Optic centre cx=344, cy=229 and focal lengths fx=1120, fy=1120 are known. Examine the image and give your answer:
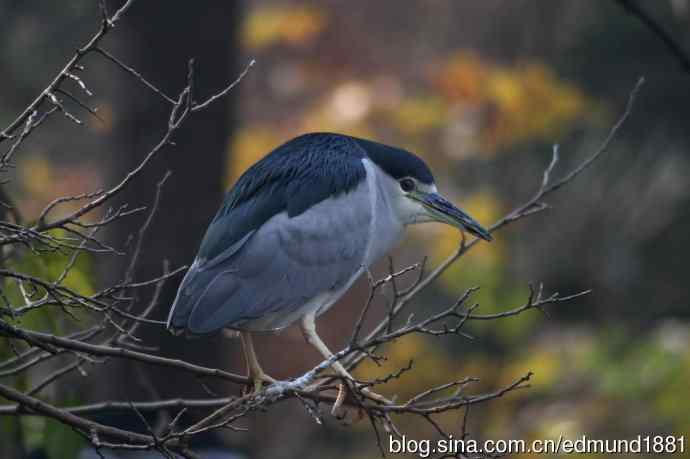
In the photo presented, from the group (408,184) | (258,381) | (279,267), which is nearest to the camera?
(258,381)

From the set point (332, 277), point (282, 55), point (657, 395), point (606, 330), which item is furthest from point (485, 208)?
point (332, 277)

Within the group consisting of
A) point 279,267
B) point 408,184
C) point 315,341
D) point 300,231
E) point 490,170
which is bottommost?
point 315,341

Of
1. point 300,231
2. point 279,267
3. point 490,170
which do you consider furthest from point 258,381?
point 490,170

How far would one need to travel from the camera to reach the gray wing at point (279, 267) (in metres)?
2.99

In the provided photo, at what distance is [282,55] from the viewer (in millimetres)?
9078

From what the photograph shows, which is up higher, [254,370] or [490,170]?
[490,170]

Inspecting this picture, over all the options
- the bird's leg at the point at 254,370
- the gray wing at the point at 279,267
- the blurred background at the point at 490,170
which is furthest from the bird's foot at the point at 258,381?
the blurred background at the point at 490,170

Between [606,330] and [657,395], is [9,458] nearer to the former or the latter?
[657,395]

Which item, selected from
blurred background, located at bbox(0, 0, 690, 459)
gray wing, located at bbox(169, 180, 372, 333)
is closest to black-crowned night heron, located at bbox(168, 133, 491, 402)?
gray wing, located at bbox(169, 180, 372, 333)

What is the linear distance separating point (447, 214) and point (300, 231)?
17.6 inches

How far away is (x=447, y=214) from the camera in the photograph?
337cm

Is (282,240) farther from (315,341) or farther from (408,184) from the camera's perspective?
(408,184)

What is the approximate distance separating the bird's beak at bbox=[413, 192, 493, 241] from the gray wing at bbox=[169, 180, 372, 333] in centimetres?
21

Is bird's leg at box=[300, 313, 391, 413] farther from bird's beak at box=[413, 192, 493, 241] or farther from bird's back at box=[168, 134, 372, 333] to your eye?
bird's beak at box=[413, 192, 493, 241]
